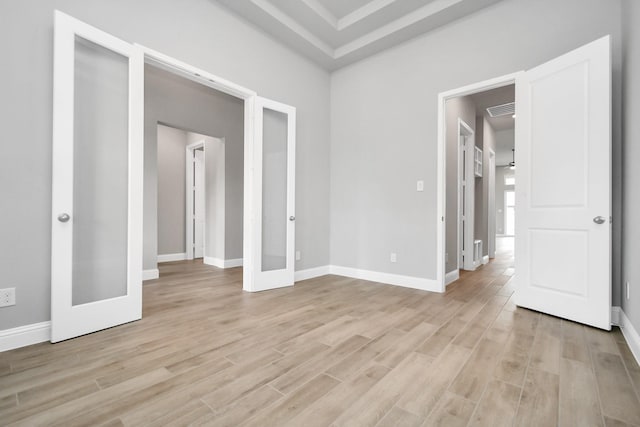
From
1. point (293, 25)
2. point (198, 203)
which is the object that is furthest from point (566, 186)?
point (198, 203)

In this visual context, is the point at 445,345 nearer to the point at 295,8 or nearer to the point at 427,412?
the point at 427,412

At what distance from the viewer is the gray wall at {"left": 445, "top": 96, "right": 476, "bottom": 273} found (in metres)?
4.04

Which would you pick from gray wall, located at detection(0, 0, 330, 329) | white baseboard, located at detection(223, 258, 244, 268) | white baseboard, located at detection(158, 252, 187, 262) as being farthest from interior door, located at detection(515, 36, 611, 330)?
white baseboard, located at detection(158, 252, 187, 262)

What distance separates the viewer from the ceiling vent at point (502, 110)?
5.17 meters

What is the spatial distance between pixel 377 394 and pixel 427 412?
24cm

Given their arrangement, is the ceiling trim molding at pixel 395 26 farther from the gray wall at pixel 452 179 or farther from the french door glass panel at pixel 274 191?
the french door glass panel at pixel 274 191

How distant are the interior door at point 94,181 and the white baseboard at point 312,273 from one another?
6.57ft

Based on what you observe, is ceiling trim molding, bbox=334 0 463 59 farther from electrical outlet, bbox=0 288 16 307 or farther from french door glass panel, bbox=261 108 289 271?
electrical outlet, bbox=0 288 16 307

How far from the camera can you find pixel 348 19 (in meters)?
3.59

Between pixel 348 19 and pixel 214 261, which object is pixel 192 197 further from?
pixel 348 19

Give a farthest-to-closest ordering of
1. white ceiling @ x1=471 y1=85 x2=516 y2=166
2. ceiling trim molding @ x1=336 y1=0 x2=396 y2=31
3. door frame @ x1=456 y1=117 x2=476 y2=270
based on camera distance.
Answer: door frame @ x1=456 y1=117 x2=476 y2=270 → white ceiling @ x1=471 y1=85 x2=516 y2=166 → ceiling trim molding @ x1=336 y1=0 x2=396 y2=31

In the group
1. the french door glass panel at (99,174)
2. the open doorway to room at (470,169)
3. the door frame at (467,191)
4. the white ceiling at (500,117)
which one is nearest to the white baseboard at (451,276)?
the open doorway to room at (470,169)

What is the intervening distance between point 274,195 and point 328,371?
2.39 m

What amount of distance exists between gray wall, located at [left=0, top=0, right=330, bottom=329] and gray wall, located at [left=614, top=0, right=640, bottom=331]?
3323 mm
